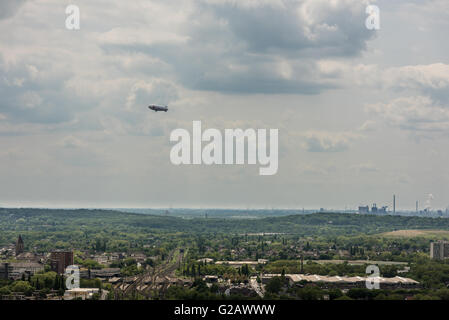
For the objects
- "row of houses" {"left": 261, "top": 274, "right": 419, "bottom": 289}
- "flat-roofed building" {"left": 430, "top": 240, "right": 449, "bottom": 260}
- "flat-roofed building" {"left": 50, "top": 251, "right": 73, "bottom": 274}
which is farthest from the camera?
"flat-roofed building" {"left": 430, "top": 240, "right": 449, "bottom": 260}

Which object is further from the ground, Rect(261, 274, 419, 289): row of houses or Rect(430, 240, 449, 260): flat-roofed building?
Rect(430, 240, 449, 260): flat-roofed building

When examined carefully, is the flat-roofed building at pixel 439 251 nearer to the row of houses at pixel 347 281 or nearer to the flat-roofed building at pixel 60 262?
the row of houses at pixel 347 281

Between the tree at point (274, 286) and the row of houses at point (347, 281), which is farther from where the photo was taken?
the row of houses at point (347, 281)

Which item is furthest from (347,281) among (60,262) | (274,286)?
(60,262)

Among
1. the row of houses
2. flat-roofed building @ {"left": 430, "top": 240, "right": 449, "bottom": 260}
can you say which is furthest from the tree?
flat-roofed building @ {"left": 430, "top": 240, "right": 449, "bottom": 260}

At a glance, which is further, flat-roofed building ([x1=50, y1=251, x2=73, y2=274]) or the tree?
flat-roofed building ([x1=50, y1=251, x2=73, y2=274])

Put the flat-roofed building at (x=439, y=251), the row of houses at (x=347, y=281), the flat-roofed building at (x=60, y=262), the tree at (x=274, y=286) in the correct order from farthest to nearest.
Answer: the flat-roofed building at (x=439, y=251) → the flat-roofed building at (x=60, y=262) → the row of houses at (x=347, y=281) → the tree at (x=274, y=286)

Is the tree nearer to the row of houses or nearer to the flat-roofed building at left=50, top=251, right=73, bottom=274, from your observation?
the row of houses

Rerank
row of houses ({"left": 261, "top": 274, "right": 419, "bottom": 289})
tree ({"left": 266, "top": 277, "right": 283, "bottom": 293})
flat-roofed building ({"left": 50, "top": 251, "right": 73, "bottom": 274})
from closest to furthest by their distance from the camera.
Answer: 1. tree ({"left": 266, "top": 277, "right": 283, "bottom": 293})
2. row of houses ({"left": 261, "top": 274, "right": 419, "bottom": 289})
3. flat-roofed building ({"left": 50, "top": 251, "right": 73, "bottom": 274})

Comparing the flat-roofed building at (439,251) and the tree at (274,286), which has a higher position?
the flat-roofed building at (439,251)

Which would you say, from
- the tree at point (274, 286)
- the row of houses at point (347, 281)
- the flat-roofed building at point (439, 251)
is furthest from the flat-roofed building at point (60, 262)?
the flat-roofed building at point (439, 251)

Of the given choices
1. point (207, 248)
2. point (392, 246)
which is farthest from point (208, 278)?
point (392, 246)

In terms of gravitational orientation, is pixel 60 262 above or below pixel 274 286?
above

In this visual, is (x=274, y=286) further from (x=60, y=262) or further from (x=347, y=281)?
(x=60, y=262)
